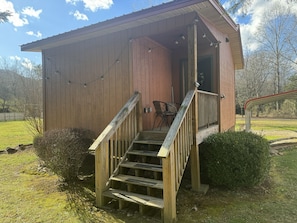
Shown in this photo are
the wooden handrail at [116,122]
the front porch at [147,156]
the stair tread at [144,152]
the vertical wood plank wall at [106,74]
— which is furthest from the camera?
the vertical wood plank wall at [106,74]

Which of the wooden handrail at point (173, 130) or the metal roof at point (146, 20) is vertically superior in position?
the metal roof at point (146, 20)

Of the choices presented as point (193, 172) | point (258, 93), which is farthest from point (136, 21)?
point (258, 93)

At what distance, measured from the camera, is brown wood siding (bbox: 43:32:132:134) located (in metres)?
5.30

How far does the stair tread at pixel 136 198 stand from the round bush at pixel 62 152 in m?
1.39

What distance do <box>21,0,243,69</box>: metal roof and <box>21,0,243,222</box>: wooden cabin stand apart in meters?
0.02

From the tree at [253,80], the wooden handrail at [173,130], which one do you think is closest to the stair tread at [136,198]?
the wooden handrail at [173,130]

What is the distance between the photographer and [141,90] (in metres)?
5.26

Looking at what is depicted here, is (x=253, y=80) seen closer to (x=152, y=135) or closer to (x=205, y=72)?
(x=205, y=72)

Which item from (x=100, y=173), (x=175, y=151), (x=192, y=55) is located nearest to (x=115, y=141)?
(x=100, y=173)

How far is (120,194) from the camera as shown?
3.56 metres

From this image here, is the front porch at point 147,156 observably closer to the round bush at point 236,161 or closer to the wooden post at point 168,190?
the wooden post at point 168,190

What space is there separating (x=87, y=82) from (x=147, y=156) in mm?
2908

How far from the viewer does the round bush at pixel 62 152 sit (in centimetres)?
456

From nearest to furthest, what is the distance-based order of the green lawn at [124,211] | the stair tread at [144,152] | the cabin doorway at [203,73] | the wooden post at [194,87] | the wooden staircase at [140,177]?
the green lawn at [124,211], the wooden staircase at [140,177], the stair tread at [144,152], the wooden post at [194,87], the cabin doorway at [203,73]
